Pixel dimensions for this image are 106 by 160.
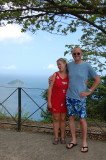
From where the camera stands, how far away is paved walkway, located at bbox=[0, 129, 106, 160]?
3.97 metres

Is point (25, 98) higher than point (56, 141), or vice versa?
point (25, 98)

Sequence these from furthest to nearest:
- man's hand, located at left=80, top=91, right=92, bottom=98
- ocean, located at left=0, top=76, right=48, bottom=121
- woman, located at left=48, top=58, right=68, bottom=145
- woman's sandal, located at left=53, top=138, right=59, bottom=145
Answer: ocean, located at left=0, top=76, right=48, bottom=121, woman's sandal, located at left=53, top=138, right=59, bottom=145, woman, located at left=48, top=58, right=68, bottom=145, man's hand, located at left=80, top=91, right=92, bottom=98

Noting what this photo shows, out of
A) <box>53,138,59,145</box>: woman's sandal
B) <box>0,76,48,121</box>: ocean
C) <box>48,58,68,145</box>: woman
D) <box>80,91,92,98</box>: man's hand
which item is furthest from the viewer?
<box>0,76,48,121</box>: ocean

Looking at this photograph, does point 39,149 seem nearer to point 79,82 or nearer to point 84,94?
point 84,94

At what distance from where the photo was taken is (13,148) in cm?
433

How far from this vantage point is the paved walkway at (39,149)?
3.97 m

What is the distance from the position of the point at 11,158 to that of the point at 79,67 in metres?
2.01

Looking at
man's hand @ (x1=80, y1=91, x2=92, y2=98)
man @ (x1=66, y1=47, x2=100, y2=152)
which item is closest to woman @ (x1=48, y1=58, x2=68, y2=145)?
man @ (x1=66, y1=47, x2=100, y2=152)

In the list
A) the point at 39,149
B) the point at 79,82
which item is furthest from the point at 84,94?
the point at 39,149

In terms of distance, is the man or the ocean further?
the ocean

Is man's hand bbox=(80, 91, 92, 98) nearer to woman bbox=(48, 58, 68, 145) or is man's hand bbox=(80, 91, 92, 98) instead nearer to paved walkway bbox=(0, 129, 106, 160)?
woman bbox=(48, 58, 68, 145)

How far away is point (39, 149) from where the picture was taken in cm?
429

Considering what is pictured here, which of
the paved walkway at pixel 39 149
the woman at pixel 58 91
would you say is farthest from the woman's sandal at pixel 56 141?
the woman at pixel 58 91

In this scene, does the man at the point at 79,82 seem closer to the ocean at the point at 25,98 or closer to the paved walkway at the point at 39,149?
the paved walkway at the point at 39,149
